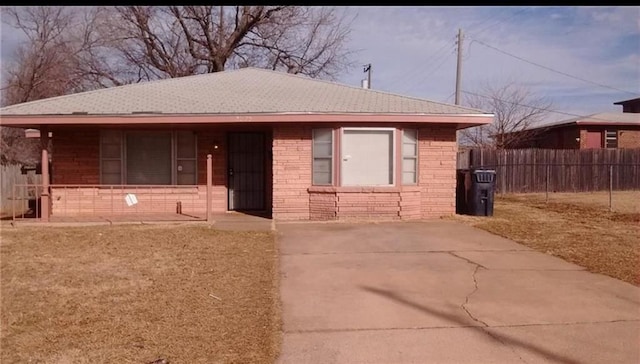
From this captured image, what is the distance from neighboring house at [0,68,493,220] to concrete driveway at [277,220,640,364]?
3.25m

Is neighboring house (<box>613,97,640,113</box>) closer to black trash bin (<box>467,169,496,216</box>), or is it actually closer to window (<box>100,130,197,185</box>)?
black trash bin (<box>467,169,496,216</box>)

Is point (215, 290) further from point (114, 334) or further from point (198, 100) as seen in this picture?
point (198, 100)

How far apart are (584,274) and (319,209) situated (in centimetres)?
627

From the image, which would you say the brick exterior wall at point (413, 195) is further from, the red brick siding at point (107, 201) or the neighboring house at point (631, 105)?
the neighboring house at point (631, 105)

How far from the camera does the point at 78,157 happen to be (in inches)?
506

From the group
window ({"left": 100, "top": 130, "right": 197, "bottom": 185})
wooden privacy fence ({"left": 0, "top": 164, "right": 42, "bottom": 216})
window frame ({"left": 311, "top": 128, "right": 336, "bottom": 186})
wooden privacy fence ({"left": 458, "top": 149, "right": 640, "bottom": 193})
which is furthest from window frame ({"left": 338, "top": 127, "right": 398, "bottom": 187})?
wooden privacy fence ({"left": 458, "top": 149, "right": 640, "bottom": 193})

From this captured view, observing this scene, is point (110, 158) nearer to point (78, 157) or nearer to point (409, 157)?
point (78, 157)

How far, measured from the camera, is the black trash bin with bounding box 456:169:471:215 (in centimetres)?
1338

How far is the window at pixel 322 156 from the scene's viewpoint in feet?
39.5

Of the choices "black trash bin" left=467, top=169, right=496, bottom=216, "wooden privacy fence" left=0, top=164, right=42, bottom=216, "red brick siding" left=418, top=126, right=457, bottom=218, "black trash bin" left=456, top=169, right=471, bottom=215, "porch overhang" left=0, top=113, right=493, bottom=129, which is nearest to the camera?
"porch overhang" left=0, top=113, right=493, bottom=129

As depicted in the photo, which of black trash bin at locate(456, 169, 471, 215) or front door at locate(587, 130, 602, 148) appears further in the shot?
front door at locate(587, 130, 602, 148)

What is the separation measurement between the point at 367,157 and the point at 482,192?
3204mm

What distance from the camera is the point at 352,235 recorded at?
10023 mm
